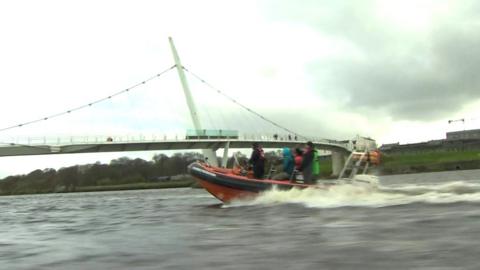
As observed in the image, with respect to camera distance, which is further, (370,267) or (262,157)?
(262,157)

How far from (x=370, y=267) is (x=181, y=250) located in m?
2.90

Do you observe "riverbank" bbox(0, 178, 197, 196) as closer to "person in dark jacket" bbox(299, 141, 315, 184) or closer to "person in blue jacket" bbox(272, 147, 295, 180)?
"person in blue jacket" bbox(272, 147, 295, 180)

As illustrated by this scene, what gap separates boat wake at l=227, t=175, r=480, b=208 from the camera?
12.8m

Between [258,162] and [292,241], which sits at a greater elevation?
[258,162]

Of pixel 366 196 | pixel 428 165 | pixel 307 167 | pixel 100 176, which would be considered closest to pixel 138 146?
pixel 100 176

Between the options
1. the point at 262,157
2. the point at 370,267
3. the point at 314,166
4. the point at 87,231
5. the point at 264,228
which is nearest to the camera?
the point at 370,267

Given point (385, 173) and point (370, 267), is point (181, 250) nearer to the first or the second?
point (370, 267)

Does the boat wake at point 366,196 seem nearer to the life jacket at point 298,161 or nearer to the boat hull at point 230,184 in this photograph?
the boat hull at point 230,184

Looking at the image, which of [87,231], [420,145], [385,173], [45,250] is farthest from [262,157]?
[420,145]

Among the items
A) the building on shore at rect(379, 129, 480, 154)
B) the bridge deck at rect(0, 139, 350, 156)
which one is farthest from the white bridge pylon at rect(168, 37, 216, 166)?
the building on shore at rect(379, 129, 480, 154)

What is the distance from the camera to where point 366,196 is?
49.4 feet

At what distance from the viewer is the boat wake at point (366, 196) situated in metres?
12.8

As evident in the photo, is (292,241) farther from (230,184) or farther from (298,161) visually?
(230,184)

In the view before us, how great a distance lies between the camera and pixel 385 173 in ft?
248
